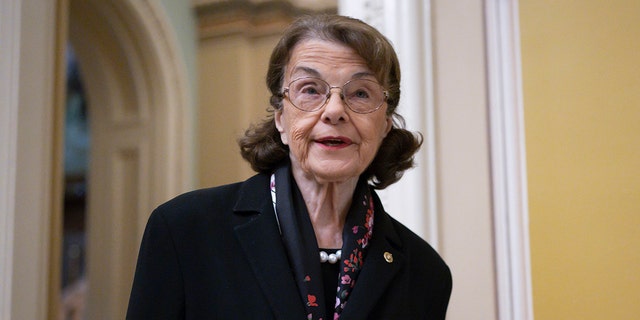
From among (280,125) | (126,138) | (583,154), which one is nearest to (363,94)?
(280,125)

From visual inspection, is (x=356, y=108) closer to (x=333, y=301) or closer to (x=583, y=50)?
(x=333, y=301)

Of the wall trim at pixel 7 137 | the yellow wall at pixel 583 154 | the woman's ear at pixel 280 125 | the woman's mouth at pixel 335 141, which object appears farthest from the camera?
the yellow wall at pixel 583 154

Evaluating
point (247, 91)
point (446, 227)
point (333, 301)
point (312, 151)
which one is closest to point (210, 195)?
point (312, 151)

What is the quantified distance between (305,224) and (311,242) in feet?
0.16

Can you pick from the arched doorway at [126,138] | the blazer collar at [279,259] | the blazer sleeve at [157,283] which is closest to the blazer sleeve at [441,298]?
the blazer collar at [279,259]

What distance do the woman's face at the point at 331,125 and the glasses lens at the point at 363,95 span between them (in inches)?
0.5

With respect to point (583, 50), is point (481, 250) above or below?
below

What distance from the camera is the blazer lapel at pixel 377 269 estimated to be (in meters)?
1.35

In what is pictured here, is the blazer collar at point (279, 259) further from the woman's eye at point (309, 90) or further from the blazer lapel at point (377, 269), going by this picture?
the woman's eye at point (309, 90)

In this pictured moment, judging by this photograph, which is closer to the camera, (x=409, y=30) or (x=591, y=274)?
(x=591, y=274)

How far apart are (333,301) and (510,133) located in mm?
1102

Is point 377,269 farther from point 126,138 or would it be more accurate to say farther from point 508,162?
point 126,138

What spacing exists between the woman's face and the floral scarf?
0.08m

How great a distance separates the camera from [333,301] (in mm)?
1376
